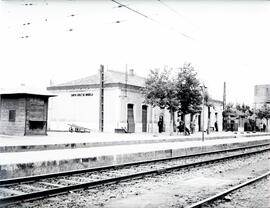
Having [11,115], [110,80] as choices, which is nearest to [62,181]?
[11,115]

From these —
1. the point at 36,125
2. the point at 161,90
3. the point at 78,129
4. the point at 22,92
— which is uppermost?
the point at 161,90

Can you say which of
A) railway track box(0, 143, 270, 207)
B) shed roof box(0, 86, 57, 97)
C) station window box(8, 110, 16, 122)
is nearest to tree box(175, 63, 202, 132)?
shed roof box(0, 86, 57, 97)

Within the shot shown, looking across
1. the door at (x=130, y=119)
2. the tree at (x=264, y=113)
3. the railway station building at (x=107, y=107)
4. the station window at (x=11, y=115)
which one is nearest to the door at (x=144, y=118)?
the railway station building at (x=107, y=107)

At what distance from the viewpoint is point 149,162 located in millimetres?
14102

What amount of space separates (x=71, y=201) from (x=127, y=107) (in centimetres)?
2770

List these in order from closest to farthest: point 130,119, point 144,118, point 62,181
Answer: point 62,181 → point 130,119 → point 144,118

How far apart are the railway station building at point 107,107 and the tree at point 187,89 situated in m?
4.75

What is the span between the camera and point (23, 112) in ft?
76.1

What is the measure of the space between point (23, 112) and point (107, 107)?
1268 centimetres

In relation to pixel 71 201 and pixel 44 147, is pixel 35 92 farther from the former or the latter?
pixel 71 201

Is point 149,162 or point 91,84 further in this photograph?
point 91,84

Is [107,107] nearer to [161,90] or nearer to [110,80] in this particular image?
[110,80]

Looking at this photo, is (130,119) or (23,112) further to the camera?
(130,119)

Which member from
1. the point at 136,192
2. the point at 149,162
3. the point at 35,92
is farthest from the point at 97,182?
the point at 35,92
